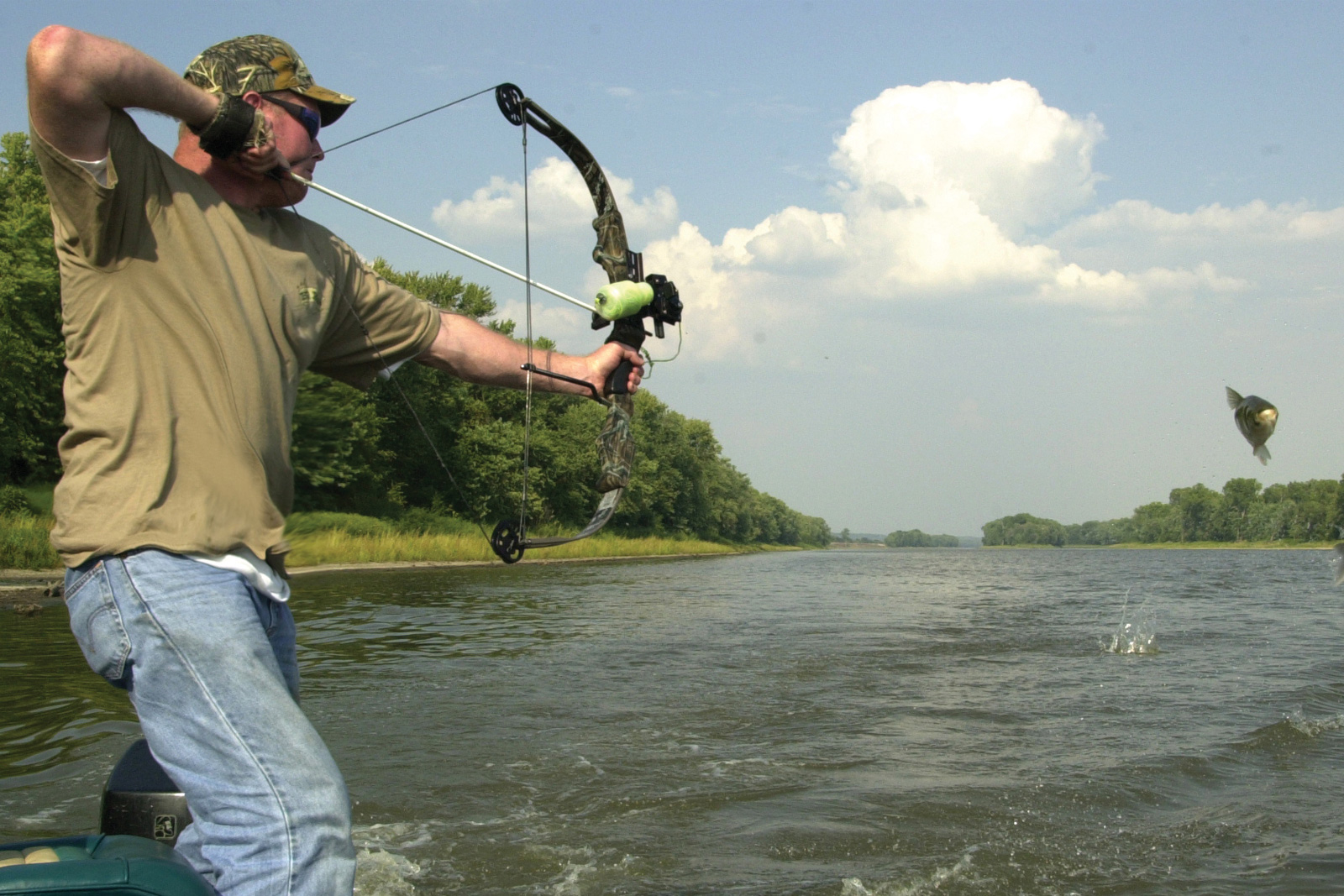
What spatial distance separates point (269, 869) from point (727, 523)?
344ft

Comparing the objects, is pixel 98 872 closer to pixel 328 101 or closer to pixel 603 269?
pixel 328 101

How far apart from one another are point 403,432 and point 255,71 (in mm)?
49948

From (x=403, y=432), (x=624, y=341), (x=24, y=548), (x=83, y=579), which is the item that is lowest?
(x=24, y=548)

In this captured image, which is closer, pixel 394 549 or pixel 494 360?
pixel 494 360

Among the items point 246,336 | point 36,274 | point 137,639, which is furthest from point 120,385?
point 36,274

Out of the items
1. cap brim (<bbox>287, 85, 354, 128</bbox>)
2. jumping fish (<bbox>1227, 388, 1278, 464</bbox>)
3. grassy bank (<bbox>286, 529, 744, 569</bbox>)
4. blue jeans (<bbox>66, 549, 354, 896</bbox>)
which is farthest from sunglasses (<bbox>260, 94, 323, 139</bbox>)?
grassy bank (<bbox>286, 529, 744, 569</bbox>)

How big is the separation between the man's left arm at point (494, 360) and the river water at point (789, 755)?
9.23 feet

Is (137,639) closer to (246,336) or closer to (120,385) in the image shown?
(120,385)

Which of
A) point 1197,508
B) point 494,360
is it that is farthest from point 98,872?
point 1197,508

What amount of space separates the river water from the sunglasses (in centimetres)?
373

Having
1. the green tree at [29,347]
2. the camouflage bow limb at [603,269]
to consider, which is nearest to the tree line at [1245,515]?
the camouflage bow limb at [603,269]

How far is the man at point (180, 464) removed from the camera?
2.20 meters

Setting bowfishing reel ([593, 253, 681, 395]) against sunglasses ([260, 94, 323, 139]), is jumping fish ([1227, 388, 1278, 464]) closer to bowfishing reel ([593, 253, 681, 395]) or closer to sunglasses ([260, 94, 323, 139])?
bowfishing reel ([593, 253, 681, 395])

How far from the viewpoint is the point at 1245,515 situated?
204 ft
